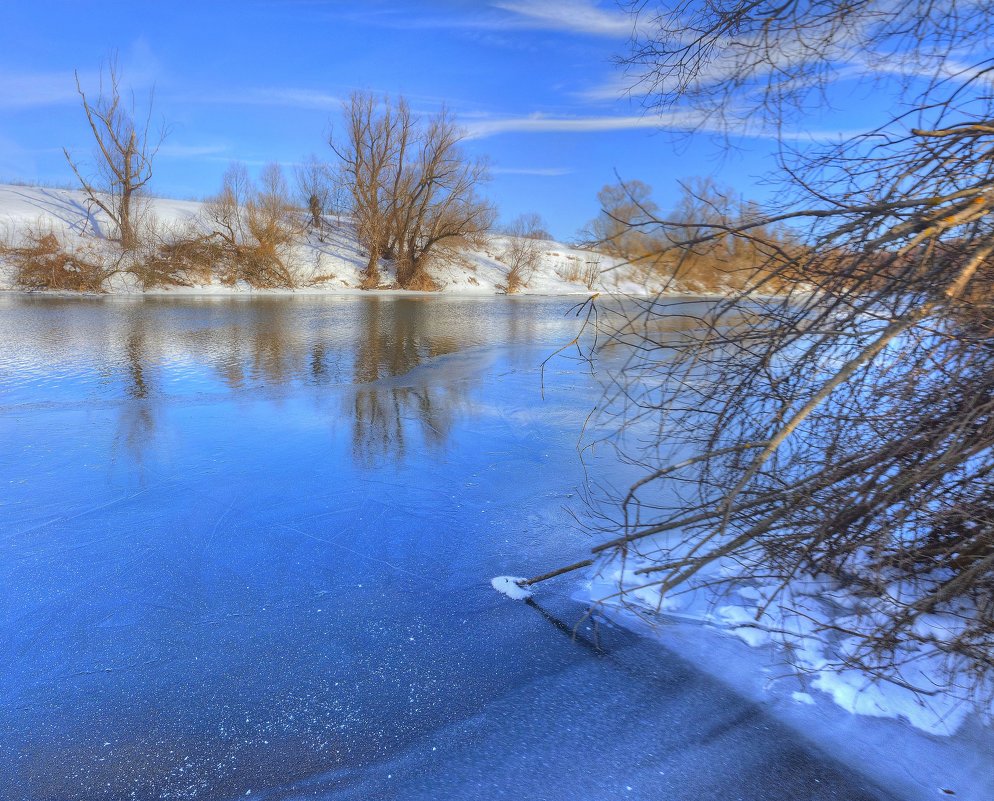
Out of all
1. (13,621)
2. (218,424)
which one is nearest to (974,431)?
(13,621)

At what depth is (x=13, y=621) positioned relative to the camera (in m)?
2.92

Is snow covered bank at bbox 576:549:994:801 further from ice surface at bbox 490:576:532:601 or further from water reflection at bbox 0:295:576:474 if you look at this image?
water reflection at bbox 0:295:576:474

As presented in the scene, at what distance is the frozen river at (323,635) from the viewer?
7.04 ft

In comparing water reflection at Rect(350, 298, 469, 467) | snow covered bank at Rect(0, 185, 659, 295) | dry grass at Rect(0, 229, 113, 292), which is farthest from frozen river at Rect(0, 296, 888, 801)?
dry grass at Rect(0, 229, 113, 292)

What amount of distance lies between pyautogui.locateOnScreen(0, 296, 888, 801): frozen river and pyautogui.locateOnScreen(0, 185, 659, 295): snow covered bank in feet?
67.1

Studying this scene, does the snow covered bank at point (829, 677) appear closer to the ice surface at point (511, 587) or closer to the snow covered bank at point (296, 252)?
the ice surface at point (511, 587)

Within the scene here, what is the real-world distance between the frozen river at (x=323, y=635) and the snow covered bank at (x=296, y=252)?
806 inches

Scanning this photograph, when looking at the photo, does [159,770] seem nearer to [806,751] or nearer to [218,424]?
[806,751]

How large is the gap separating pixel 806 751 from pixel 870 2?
10.5 feet

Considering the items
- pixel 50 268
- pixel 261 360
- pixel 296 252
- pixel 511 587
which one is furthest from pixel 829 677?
pixel 296 252

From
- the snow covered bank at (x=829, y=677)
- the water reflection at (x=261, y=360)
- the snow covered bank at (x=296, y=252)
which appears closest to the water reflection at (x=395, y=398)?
the water reflection at (x=261, y=360)

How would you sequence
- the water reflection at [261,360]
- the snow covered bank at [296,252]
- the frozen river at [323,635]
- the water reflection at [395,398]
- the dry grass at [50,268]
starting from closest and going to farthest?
the frozen river at [323,635], the water reflection at [395,398], the water reflection at [261,360], the dry grass at [50,268], the snow covered bank at [296,252]

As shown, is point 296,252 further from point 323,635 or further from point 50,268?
point 323,635

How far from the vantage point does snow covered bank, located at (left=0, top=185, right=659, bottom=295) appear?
94.0ft
